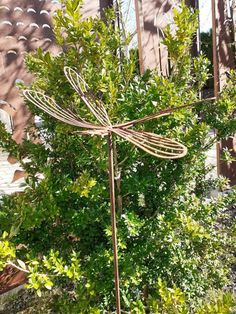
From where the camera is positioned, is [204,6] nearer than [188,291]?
No

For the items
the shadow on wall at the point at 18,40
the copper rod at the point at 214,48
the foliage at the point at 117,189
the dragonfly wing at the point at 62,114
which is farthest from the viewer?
the copper rod at the point at 214,48

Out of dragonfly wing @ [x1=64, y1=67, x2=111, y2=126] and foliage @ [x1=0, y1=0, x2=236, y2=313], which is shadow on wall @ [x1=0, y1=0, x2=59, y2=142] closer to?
foliage @ [x1=0, y1=0, x2=236, y2=313]

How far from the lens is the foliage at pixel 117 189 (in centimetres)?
162

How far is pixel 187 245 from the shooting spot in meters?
1.97

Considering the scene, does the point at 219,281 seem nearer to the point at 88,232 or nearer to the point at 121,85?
the point at 88,232

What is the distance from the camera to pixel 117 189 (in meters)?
1.81

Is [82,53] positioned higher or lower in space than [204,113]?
higher

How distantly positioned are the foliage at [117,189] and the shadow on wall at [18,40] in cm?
53

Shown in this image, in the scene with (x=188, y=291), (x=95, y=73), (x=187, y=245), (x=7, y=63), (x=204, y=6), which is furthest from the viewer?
(x=204, y=6)

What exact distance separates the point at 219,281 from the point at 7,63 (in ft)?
6.68

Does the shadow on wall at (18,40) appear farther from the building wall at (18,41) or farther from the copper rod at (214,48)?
the copper rod at (214,48)

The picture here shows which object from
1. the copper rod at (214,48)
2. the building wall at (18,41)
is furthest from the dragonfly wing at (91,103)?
the copper rod at (214,48)

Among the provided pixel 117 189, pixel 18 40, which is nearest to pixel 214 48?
pixel 18 40

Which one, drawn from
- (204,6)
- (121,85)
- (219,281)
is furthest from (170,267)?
(204,6)
